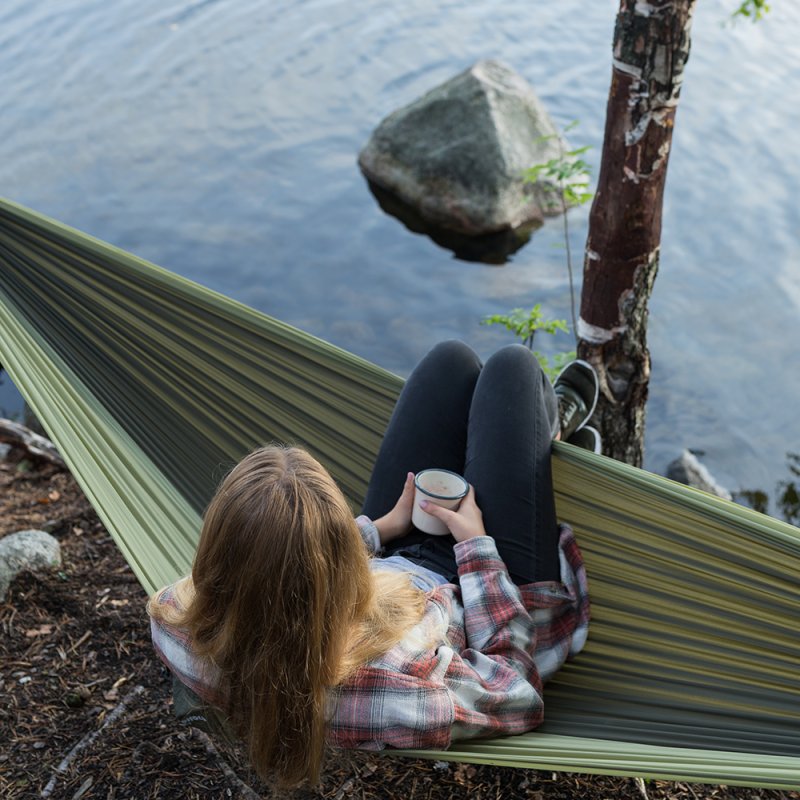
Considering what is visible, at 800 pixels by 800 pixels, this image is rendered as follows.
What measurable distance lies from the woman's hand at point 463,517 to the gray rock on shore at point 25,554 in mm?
1228

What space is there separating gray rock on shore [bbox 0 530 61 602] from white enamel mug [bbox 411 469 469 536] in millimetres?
1186

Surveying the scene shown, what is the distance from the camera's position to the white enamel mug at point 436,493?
1.60 metres

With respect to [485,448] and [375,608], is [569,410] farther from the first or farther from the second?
[375,608]

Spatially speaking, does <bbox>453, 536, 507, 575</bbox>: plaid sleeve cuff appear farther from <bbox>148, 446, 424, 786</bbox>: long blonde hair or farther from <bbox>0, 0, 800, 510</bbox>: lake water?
<bbox>0, 0, 800, 510</bbox>: lake water

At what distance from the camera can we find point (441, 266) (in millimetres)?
5457

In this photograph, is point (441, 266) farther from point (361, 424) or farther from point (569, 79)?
point (361, 424)

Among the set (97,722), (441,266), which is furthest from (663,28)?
(441,266)

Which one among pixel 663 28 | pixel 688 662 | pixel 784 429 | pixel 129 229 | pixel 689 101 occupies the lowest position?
pixel 784 429

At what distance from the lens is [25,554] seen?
2334 mm

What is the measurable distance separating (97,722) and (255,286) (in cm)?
374

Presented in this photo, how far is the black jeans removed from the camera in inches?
62.7

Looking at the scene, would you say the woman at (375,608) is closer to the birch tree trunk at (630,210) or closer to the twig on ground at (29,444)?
the birch tree trunk at (630,210)

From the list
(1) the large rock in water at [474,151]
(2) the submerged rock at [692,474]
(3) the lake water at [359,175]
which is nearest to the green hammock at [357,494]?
(2) the submerged rock at [692,474]

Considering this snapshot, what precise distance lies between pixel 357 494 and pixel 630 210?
1.00 meters
